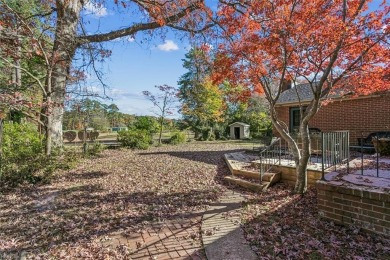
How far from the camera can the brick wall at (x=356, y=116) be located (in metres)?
8.91

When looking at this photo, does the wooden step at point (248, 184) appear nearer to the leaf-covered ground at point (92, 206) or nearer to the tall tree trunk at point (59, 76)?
the leaf-covered ground at point (92, 206)

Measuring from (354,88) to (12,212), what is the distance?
8.78m

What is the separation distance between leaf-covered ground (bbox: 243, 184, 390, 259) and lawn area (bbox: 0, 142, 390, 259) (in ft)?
0.04

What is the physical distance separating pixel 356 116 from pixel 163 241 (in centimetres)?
963

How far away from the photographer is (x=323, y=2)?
455 cm

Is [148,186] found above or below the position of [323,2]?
below

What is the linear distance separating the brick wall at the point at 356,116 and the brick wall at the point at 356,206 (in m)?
7.22

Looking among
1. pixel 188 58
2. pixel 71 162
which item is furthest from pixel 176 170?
pixel 188 58

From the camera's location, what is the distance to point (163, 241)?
322cm

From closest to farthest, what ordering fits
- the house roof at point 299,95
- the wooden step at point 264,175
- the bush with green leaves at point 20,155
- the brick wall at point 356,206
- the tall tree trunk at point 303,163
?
1. the brick wall at point 356,206
2. the tall tree trunk at point 303,163
3. the wooden step at point 264,175
4. the bush with green leaves at point 20,155
5. the house roof at point 299,95

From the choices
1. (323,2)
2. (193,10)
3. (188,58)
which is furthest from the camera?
(188,58)

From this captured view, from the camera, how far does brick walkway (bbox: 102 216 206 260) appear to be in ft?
9.53

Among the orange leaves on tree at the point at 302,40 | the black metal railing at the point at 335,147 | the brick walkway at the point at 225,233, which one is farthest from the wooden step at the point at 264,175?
the orange leaves on tree at the point at 302,40

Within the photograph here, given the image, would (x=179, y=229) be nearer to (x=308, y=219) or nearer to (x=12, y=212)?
(x=308, y=219)
